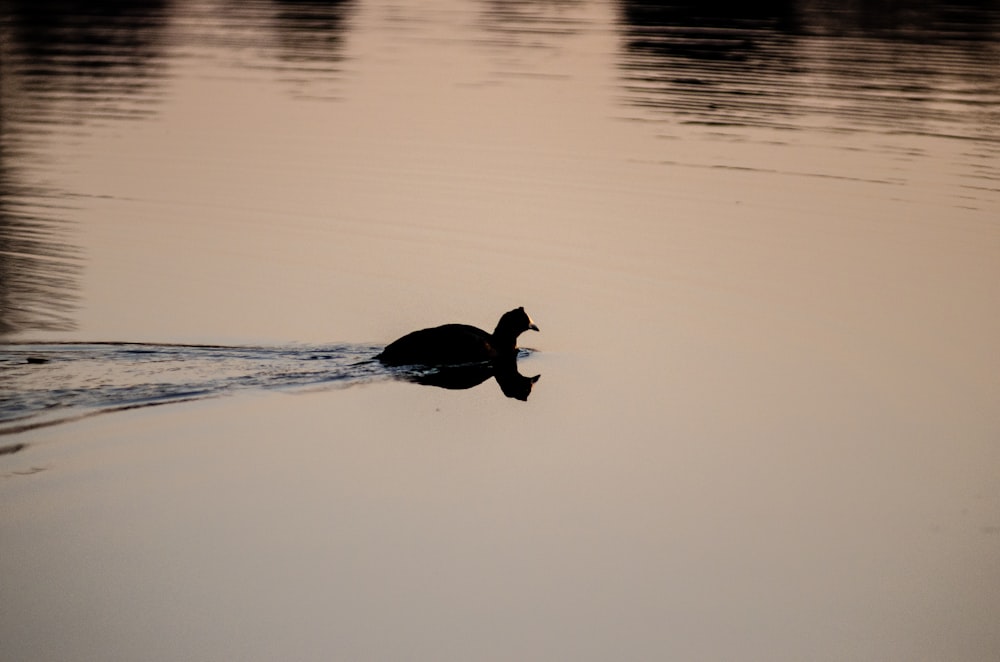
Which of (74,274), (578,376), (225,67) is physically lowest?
(578,376)

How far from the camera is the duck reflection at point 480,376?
14.4m

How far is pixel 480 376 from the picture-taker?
15070 millimetres

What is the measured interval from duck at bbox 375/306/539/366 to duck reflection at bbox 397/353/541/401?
0.06 m

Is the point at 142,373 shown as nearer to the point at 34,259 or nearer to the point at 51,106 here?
the point at 34,259

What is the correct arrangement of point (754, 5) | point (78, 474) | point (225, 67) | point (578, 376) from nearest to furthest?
point (78, 474), point (578, 376), point (225, 67), point (754, 5)

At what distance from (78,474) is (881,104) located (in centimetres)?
2181

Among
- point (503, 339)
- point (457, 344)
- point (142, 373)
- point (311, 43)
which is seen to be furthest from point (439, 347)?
point (311, 43)

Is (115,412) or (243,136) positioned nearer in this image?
(115,412)

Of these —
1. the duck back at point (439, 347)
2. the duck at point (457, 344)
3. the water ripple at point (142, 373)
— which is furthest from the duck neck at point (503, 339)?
the water ripple at point (142, 373)

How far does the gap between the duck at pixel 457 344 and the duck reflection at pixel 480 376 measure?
6 centimetres

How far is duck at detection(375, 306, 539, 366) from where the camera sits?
14391 mm

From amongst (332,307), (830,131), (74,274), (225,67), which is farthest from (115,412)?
(225,67)

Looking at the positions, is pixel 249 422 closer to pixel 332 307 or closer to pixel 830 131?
pixel 332 307

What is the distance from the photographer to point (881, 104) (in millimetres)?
29562
